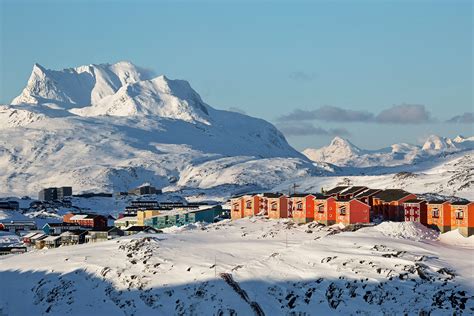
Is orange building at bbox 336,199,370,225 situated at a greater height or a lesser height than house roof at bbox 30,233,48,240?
greater

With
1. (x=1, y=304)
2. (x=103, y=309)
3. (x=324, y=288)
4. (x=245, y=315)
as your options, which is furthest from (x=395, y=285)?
(x=1, y=304)

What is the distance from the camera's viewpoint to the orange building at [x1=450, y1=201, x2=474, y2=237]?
332 ft

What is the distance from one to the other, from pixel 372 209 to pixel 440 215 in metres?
14.8

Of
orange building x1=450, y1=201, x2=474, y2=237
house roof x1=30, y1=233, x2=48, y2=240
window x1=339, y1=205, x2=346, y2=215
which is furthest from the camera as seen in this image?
house roof x1=30, y1=233, x2=48, y2=240

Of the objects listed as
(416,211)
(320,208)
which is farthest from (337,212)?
(416,211)

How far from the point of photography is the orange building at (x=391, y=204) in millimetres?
113312

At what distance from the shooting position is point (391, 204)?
11481 centimetres

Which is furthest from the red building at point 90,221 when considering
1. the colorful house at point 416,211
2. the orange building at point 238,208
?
the colorful house at point 416,211

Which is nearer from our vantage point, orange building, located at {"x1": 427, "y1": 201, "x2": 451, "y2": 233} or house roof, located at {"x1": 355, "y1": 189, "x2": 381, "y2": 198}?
orange building, located at {"x1": 427, "y1": 201, "x2": 451, "y2": 233}

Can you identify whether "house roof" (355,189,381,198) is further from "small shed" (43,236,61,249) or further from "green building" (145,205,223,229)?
"small shed" (43,236,61,249)

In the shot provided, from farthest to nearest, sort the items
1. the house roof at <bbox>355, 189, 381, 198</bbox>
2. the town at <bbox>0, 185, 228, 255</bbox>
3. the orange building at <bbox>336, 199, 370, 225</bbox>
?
the town at <bbox>0, 185, 228, 255</bbox> → the house roof at <bbox>355, 189, 381, 198</bbox> → the orange building at <bbox>336, 199, 370, 225</bbox>

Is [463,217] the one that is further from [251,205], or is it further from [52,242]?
[52,242]

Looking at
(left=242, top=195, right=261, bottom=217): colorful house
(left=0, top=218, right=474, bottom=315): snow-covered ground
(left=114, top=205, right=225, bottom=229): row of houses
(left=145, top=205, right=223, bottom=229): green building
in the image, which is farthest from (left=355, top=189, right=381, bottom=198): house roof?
(left=145, top=205, right=223, bottom=229): green building

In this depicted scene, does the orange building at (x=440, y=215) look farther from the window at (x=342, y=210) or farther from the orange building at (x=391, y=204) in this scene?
the window at (x=342, y=210)
